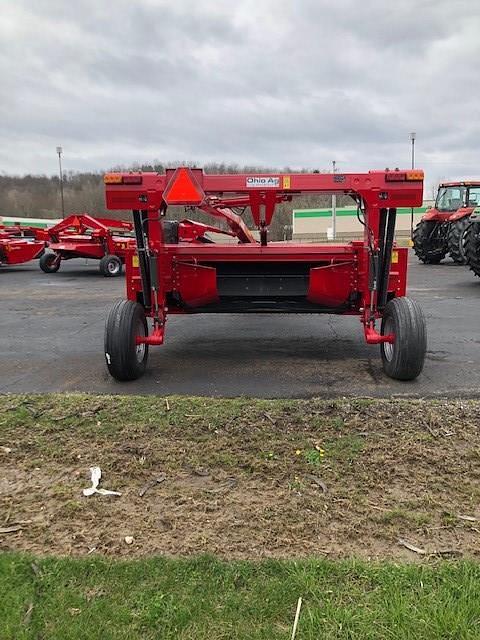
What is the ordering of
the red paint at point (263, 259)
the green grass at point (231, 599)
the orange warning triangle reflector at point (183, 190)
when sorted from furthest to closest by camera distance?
1. the red paint at point (263, 259)
2. the orange warning triangle reflector at point (183, 190)
3. the green grass at point (231, 599)

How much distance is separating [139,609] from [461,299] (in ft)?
32.3

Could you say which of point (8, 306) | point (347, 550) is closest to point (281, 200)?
point (347, 550)

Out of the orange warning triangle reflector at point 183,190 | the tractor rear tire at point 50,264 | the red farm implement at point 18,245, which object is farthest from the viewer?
the tractor rear tire at point 50,264

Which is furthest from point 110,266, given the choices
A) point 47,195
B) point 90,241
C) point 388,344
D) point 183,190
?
point 47,195

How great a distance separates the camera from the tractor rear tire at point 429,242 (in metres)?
18.7

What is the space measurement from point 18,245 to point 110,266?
3.55m

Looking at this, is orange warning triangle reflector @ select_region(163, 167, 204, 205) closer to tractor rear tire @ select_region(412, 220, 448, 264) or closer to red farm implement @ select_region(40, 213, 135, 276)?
red farm implement @ select_region(40, 213, 135, 276)

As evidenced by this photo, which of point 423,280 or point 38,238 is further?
point 38,238

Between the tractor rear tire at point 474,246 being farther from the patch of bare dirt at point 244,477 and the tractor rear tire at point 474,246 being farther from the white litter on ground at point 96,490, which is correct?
the white litter on ground at point 96,490

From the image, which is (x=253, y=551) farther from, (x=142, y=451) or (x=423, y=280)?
(x=423, y=280)

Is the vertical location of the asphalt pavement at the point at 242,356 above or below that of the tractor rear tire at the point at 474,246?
below

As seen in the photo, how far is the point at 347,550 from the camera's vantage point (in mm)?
2477

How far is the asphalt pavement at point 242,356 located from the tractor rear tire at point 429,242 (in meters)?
8.74

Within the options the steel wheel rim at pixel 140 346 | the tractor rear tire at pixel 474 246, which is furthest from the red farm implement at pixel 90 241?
the steel wheel rim at pixel 140 346
